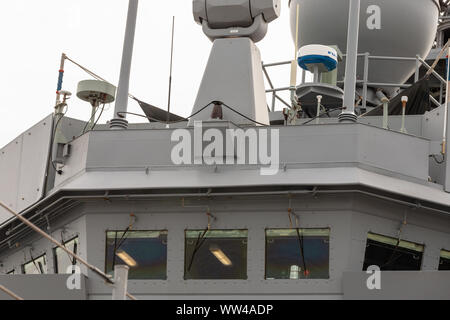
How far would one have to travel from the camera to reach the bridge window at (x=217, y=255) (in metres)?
17.1

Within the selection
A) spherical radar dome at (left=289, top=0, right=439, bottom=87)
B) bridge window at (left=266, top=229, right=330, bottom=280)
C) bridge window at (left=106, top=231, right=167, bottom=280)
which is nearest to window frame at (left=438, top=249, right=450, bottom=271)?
bridge window at (left=266, top=229, right=330, bottom=280)

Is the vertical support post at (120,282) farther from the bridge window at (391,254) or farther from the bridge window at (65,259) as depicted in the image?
the bridge window at (65,259)

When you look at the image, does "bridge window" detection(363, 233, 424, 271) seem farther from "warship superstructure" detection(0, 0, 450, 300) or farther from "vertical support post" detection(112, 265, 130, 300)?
"vertical support post" detection(112, 265, 130, 300)

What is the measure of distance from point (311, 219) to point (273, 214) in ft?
1.98

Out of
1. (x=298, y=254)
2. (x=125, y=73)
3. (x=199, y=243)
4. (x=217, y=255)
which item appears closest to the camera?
A: (x=298, y=254)

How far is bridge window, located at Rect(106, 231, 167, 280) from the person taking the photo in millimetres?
17438

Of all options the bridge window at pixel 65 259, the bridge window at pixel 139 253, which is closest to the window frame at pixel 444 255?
the bridge window at pixel 139 253

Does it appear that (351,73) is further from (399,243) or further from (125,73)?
(125,73)

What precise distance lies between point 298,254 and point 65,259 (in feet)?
13.2
